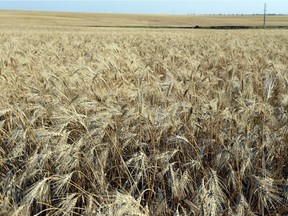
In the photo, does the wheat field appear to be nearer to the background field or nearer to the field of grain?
the background field

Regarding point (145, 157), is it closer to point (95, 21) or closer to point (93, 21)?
point (93, 21)

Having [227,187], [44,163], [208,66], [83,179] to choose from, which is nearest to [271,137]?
[227,187]

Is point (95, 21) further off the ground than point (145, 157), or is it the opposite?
point (95, 21)

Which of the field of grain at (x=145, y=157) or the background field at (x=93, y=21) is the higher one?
Answer: the background field at (x=93, y=21)

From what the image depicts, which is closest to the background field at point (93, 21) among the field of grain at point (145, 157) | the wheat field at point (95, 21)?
the wheat field at point (95, 21)

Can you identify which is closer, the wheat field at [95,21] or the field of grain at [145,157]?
the field of grain at [145,157]

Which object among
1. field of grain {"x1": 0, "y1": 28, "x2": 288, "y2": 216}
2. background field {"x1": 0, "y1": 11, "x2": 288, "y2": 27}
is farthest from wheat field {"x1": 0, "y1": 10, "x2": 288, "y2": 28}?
field of grain {"x1": 0, "y1": 28, "x2": 288, "y2": 216}

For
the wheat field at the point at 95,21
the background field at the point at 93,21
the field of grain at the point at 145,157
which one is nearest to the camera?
the field of grain at the point at 145,157

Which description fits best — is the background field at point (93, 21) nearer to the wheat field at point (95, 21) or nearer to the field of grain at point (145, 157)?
the wheat field at point (95, 21)

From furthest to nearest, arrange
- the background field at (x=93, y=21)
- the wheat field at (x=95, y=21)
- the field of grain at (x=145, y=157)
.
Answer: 1. the background field at (x=93, y=21)
2. the wheat field at (x=95, y=21)
3. the field of grain at (x=145, y=157)

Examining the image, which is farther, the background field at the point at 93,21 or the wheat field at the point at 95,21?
the background field at the point at 93,21

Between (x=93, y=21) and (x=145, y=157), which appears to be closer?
(x=145, y=157)

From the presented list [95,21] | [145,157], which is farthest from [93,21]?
[145,157]

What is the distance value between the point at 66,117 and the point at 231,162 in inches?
40.1
